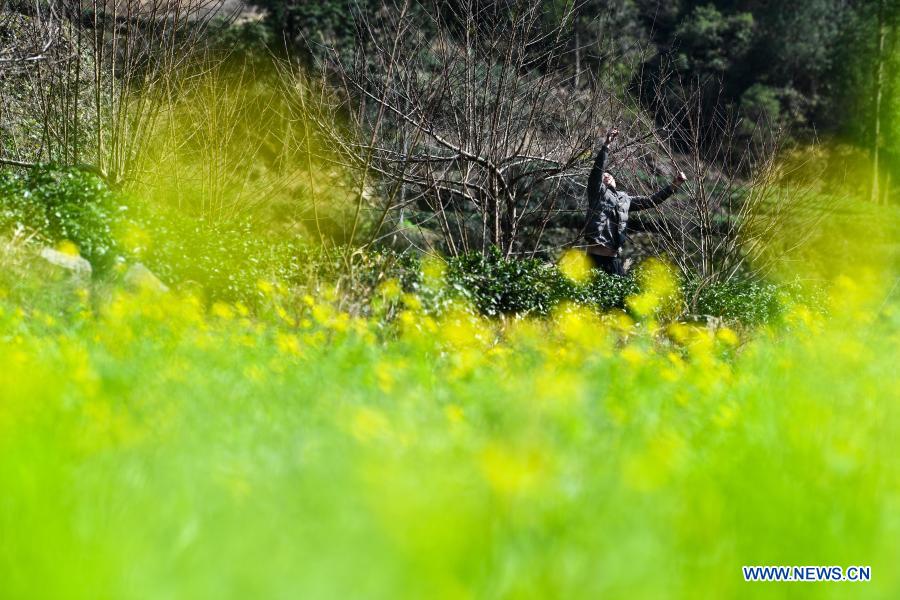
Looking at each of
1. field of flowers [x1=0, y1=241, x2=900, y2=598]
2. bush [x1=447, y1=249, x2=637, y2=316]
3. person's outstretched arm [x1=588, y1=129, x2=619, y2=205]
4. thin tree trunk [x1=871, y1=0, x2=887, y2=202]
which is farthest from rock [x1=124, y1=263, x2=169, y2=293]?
thin tree trunk [x1=871, y1=0, x2=887, y2=202]

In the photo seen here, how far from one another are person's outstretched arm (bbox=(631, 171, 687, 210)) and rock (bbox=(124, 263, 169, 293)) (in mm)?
5105

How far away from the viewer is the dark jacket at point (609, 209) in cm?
948

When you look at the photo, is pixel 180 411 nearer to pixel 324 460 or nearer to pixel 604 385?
pixel 324 460

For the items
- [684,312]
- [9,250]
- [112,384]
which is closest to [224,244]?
[9,250]

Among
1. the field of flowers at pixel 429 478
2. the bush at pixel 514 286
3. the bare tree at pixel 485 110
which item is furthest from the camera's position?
the bare tree at pixel 485 110

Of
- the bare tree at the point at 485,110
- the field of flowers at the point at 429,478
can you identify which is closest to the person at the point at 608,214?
the bare tree at the point at 485,110

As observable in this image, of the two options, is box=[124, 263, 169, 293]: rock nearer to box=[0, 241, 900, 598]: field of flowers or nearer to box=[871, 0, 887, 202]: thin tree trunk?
box=[0, 241, 900, 598]: field of flowers

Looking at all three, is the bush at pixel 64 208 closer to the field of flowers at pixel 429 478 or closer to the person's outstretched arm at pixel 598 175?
the field of flowers at pixel 429 478

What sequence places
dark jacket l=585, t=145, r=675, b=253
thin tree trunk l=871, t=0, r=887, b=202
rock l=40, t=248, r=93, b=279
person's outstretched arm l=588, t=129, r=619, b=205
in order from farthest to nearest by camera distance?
thin tree trunk l=871, t=0, r=887, b=202
dark jacket l=585, t=145, r=675, b=253
person's outstretched arm l=588, t=129, r=619, b=205
rock l=40, t=248, r=93, b=279

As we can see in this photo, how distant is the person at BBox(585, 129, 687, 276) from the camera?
31.2ft

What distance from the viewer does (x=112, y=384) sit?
2744 millimetres

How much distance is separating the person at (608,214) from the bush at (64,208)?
4.81 m

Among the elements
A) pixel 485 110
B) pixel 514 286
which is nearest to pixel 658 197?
pixel 485 110

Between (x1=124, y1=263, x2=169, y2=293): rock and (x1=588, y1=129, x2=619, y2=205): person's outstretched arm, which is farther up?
(x1=588, y1=129, x2=619, y2=205): person's outstretched arm
